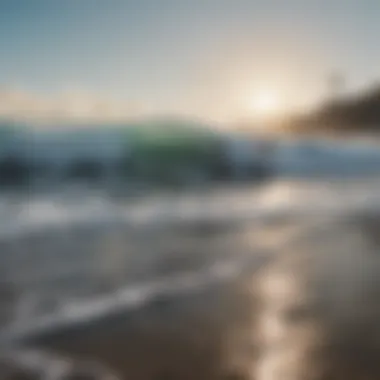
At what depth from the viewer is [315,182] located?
11.9m

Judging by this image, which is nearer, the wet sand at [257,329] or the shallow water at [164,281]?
the wet sand at [257,329]

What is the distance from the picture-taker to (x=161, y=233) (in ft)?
20.9

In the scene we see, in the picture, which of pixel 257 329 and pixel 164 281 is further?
pixel 164 281

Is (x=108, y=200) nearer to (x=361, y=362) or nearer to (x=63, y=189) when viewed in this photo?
(x=63, y=189)

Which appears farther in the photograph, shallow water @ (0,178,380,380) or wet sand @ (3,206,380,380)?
shallow water @ (0,178,380,380)

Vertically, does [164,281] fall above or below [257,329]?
above

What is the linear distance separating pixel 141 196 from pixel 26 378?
6544 millimetres

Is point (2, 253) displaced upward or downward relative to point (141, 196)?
downward

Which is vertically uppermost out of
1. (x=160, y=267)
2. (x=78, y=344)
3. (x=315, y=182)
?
(x=315, y=182)

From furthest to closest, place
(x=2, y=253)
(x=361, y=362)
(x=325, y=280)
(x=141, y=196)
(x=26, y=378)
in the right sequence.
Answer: (x=141, y=196)
(x=2, y=253)
(x=325, y=280)
(x=361, y=362)
(x=26, y=378)

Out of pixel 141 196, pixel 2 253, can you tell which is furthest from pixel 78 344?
pixel 141 196

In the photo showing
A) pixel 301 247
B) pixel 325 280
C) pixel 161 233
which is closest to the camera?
pixel 325 280

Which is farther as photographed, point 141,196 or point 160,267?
point 141,196

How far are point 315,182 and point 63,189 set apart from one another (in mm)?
4940
